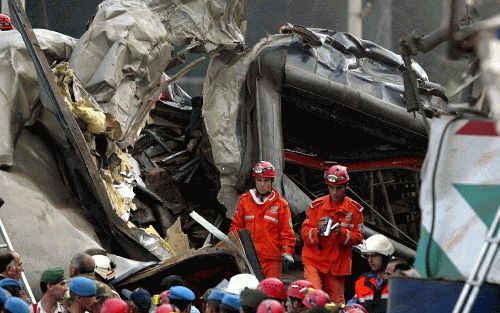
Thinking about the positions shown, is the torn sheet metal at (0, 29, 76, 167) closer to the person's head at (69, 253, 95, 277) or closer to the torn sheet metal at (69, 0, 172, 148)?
the torn sheet metal at (69, 0, 172, 148)

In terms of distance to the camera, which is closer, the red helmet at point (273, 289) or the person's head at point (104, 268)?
the red helmet at point (273, 289)

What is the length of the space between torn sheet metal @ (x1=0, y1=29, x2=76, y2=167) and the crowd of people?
5.15ft

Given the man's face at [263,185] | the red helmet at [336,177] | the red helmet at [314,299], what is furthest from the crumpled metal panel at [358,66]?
the red helmet at [314,299]

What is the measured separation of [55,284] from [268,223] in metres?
4.32

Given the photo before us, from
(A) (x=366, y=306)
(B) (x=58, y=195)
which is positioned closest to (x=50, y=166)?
(B) (x=58, y=195)

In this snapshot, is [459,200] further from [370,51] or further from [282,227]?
[370,51]

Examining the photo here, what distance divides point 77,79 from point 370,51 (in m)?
3.74

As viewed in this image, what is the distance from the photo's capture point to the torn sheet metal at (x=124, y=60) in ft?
48.0

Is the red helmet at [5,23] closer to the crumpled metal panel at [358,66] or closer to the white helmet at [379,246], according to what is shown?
the crumpled metal panel at [358,66]

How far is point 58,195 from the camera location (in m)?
13.8

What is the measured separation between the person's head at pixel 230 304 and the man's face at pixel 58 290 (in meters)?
1.27

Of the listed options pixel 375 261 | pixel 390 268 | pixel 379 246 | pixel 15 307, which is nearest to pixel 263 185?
pixel 379 246

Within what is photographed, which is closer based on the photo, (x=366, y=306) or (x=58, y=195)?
(x=366, y=306)

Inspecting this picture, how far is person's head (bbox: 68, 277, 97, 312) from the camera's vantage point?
31.2 feet
